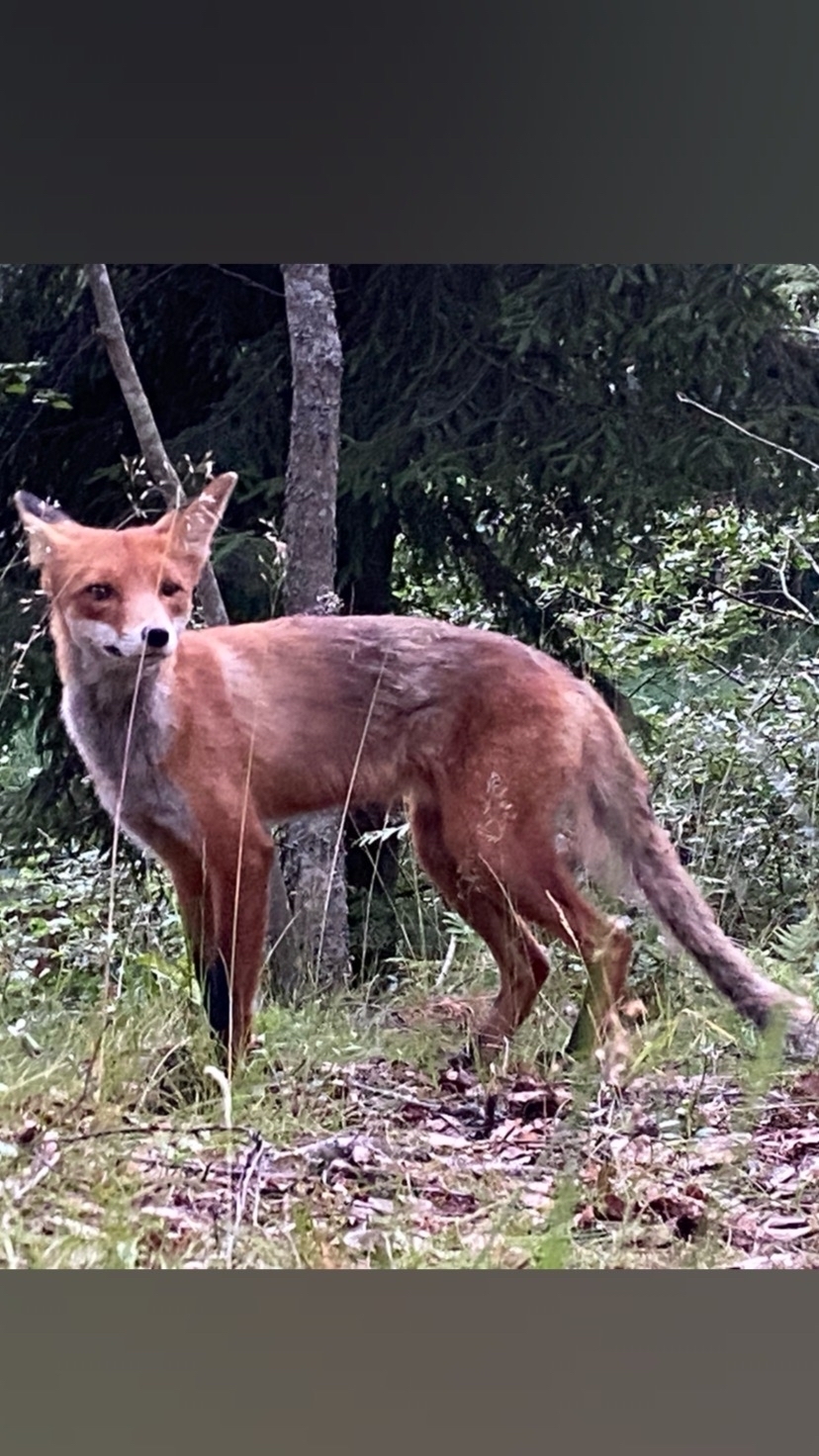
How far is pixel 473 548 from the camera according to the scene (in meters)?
3.35

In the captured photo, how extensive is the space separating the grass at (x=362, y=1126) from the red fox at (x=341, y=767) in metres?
0.07

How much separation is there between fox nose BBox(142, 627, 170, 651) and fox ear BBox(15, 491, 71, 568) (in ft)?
0.86

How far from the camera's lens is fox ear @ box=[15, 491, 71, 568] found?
330cm

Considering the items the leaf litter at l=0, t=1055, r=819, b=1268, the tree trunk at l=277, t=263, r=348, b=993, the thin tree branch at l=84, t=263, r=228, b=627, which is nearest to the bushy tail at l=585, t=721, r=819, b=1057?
the leaf litter at l=0, t=1055, r=819, b=1268

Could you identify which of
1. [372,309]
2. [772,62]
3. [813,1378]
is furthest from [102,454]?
[813,1378]

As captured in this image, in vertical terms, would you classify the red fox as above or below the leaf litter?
above

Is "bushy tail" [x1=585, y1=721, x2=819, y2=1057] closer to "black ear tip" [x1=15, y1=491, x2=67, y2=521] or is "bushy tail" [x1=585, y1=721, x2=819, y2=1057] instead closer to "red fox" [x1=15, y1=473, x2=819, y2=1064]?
"red fox" [x1=15, y1=473, x2=819, y2=1064]

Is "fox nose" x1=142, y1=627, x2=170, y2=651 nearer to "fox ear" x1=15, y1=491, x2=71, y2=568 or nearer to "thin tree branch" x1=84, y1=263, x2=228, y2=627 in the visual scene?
"thin tree branch" x1=84, y1=263, x2=228, y2=627

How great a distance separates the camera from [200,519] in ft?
10.9

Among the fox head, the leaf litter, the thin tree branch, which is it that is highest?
the thin tree branch

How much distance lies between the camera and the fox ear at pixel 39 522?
3.30 meters

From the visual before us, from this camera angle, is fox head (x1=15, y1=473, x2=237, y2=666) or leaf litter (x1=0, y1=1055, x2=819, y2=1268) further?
fox head (x1=15, y1=473, x2=237, y2=666)

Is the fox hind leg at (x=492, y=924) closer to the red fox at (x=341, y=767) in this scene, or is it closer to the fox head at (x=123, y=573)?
the red fox at (x=341, y=767)

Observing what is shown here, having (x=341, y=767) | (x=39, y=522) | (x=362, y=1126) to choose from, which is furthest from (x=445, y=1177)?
(x=39, y=522)
